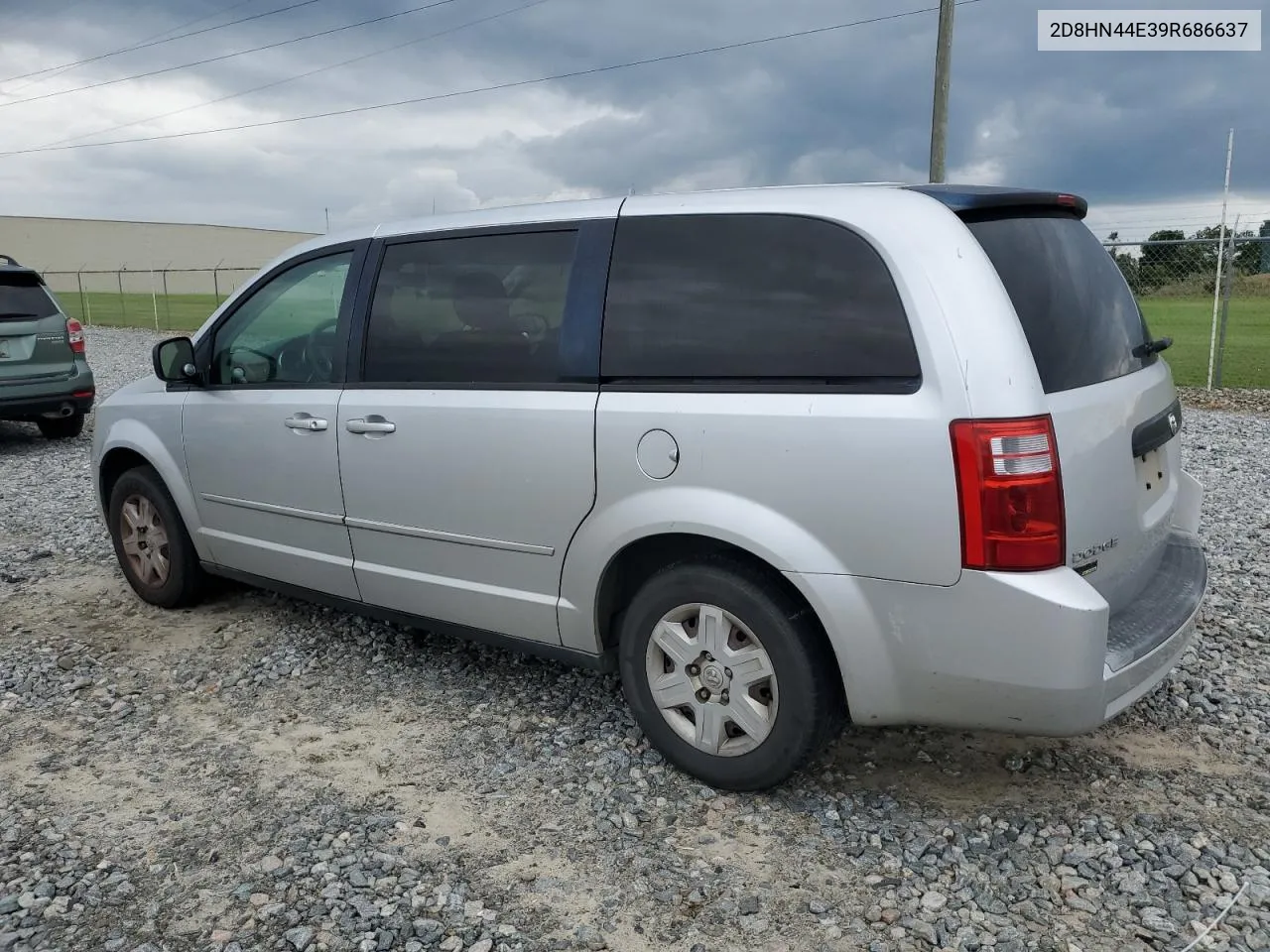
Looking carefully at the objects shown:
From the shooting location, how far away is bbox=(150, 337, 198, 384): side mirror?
4602 mm

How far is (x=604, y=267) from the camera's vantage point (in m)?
3.36

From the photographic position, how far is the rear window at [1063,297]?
2.80 meters

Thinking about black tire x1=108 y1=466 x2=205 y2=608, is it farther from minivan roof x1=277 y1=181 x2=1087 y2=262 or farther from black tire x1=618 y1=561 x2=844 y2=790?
black tire x1=618 y1=561 x2=844 y2=790

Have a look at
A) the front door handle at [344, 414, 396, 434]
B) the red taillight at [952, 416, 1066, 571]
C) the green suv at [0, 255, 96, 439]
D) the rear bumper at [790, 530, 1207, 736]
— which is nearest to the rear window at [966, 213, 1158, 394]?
the red taillight at [952, 416, 1066, 571]

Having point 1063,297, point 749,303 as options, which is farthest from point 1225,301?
point 749,303

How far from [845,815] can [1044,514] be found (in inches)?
45.4

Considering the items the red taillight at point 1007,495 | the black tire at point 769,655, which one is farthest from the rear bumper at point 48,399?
the red taillight at point 1007,495

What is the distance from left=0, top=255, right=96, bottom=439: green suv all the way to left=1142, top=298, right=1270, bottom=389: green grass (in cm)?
1130

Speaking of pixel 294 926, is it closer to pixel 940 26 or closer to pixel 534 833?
pixel 534 833

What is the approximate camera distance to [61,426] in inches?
421

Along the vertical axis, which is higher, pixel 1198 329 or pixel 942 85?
pixel 942 85

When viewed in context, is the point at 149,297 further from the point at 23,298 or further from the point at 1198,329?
the point at 1198,329

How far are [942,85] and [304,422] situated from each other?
1132 centimetres

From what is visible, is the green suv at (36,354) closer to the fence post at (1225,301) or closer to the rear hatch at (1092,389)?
the rear hatch at (1092,389)
